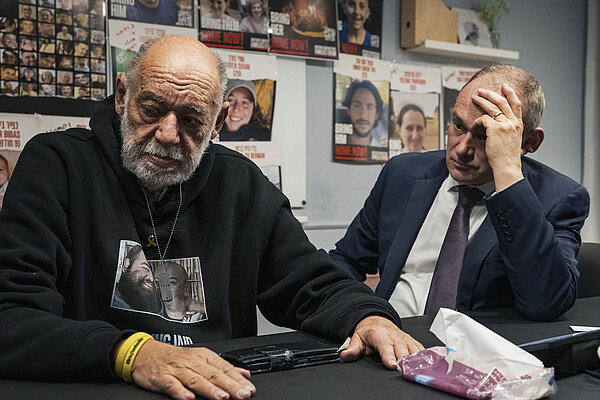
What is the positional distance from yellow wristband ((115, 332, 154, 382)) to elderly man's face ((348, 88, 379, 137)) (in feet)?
7.22

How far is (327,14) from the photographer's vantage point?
9.28ft

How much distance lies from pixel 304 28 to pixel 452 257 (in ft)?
5.08

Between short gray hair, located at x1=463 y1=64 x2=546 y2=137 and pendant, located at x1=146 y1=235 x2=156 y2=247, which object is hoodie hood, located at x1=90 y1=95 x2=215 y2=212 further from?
short gray hair, located at x1=463 y1=64 x2=546 y2=137

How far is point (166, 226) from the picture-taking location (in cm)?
137

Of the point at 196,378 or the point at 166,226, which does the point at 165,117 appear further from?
the point at 196,378

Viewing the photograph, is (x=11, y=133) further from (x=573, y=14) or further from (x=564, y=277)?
(x=573, y=14)

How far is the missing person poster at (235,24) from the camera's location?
2.53m

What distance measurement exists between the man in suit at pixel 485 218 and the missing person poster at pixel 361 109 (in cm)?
98

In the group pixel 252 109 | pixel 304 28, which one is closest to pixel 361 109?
pixel 304 28

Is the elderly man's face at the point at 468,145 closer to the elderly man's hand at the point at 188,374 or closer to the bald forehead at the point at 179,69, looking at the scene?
the bald forehead at the point at 179,69

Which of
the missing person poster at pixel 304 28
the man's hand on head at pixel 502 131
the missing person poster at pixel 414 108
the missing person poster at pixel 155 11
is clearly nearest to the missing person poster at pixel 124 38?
the missing person poster at pixel 155 11

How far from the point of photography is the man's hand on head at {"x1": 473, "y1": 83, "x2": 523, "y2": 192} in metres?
1.46

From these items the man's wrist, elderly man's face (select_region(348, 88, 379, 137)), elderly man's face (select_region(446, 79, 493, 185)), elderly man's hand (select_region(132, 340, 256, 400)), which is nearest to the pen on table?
elderly man's hand (select_region(132, 340, 256, 400))

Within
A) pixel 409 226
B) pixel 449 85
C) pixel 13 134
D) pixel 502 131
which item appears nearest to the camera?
pixel 502 131
